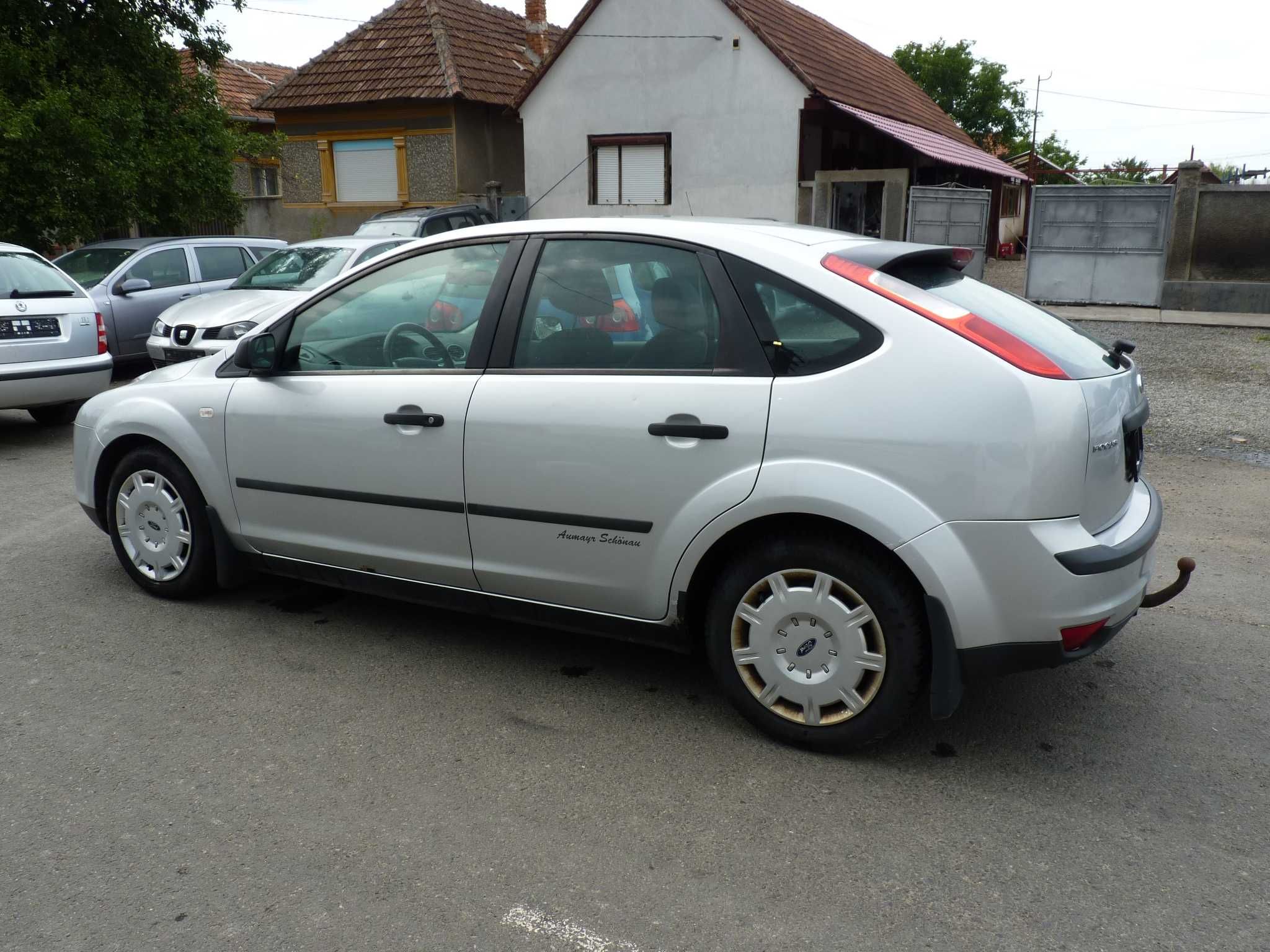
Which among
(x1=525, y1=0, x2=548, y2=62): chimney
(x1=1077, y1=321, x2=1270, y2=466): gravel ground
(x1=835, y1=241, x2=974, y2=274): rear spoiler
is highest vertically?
(x1=525, y1=0, x2=548, y2=62): chimney

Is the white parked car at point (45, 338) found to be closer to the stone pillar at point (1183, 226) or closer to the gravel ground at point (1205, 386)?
the gravel ground at point (1205, 386)

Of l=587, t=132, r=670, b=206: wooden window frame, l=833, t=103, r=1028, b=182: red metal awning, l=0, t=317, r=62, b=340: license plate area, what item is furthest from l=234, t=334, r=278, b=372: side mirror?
l=587, t=132, r=670, b=206: wooden window frame

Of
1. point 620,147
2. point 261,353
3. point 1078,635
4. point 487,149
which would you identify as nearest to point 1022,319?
point 1078,635

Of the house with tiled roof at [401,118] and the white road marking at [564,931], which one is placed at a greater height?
the house with tiled roof at [401,118]

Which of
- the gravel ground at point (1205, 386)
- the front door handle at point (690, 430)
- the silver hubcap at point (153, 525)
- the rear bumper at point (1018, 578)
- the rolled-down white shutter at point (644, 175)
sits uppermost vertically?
the rolled-down white shutter at point (644, 175)

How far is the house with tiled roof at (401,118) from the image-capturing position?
2422cm

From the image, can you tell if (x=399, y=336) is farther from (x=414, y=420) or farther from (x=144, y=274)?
(x=144, y=274)

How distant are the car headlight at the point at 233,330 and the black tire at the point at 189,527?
5256 millimetres

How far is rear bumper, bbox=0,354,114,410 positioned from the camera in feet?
26.3

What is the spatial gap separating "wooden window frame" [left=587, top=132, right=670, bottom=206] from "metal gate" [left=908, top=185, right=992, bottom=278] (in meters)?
5.75

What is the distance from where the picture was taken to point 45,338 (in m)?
8.29

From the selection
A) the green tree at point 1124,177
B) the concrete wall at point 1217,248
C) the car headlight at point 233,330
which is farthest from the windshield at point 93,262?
the green tree at point 1124,177

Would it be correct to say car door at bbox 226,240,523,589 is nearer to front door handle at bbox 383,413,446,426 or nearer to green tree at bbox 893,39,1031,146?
front door handle at bbox 383,413,446,426

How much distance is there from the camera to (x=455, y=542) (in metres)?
3.83
